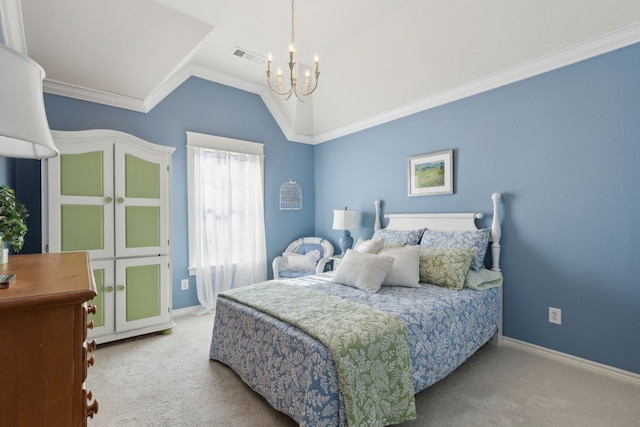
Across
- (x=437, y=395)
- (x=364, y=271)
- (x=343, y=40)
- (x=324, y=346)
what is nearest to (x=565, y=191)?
(x=364, y=271)

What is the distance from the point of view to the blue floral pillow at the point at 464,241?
2.77 metres

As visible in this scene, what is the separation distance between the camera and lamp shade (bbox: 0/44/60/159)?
756 mm

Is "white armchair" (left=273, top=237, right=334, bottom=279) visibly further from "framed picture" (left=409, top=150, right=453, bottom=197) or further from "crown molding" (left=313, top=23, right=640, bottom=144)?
"crown molding" (left=313, top=23, right=640, bottom=144)

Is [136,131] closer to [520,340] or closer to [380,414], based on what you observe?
[380,414]

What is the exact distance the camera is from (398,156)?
3746 millimetres

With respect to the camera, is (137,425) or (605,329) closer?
(137,425)

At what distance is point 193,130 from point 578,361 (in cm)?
445

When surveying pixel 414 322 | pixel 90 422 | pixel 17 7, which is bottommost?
pixel 90 422

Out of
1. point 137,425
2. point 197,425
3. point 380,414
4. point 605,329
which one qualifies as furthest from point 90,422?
point 605,329

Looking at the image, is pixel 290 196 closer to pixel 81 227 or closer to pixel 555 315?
pixel 81 227

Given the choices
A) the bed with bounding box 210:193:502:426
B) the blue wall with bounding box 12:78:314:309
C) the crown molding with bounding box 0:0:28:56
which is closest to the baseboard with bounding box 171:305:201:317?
the blue wall with bounding box 12:78:314:309

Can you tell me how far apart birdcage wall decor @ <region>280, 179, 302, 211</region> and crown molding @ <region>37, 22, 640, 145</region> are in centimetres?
71

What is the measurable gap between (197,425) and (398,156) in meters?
3.21

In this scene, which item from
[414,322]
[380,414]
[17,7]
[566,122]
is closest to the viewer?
[380,414]
